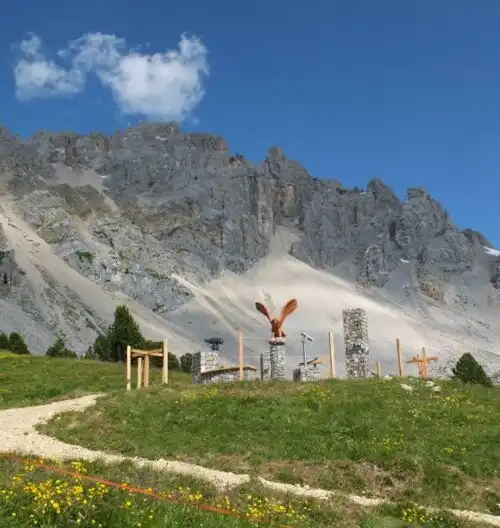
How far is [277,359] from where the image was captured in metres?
33.4

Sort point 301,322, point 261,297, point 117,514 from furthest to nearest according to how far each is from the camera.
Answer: point 261,297
point 301,322
point 117,514

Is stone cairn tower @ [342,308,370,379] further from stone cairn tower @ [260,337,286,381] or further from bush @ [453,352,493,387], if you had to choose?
bush @ [453,352,493,387]

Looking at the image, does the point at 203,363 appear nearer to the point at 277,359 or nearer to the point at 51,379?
the point at 277,359

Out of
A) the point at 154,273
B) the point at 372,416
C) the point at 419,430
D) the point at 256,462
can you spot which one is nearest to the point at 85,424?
the point at 256,462

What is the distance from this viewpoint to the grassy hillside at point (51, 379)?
3033 centimetres

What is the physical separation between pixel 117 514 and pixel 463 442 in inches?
564

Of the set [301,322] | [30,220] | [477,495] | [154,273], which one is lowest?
[477,495]

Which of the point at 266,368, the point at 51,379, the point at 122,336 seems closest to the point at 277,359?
the point at 266,368

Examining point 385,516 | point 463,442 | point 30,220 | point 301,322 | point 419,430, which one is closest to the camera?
point 385,516

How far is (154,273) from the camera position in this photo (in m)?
174

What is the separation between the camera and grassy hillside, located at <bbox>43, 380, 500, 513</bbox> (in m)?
15.4

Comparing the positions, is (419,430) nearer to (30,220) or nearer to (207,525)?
(207,525)

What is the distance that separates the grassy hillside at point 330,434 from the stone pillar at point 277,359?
232 inches

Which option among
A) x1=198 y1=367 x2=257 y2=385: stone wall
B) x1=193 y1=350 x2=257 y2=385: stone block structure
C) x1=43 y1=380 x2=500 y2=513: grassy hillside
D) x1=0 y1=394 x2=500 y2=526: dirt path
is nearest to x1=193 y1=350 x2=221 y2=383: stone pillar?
x1=193 y1=350 x2=257 y2=385: stone block structure
